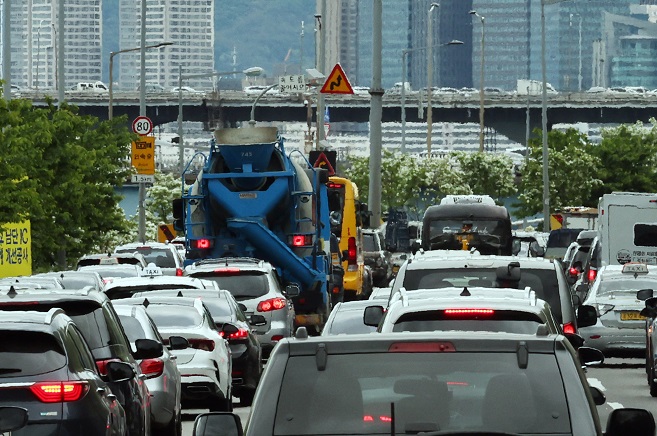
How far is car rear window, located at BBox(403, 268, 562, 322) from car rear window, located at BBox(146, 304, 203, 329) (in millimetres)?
4209

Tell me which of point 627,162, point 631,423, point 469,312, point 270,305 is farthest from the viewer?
point 627,162

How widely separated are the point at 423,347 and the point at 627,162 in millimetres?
90662

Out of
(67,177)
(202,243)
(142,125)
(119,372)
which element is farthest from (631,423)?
(142,125)

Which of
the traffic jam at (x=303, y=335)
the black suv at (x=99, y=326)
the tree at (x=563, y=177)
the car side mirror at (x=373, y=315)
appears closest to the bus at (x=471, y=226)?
the traffic jam at (x=303, y=335)

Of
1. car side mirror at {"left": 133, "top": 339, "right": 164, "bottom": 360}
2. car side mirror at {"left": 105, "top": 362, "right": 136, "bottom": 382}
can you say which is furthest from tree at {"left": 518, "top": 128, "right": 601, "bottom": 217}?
car side mirror at {"left": 105, "top": 362, "right": 136, "bottom": 382}

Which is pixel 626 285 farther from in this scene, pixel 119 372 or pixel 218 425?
pixel 218 425

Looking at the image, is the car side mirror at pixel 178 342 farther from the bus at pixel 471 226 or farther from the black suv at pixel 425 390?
the bus at pixel 471 226

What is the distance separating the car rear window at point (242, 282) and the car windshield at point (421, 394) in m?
19.9

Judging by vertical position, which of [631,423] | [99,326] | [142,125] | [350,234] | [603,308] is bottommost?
[603,308]

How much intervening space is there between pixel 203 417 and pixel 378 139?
40437 millimetres

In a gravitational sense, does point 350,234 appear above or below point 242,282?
above

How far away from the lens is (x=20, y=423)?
9492 millimetres

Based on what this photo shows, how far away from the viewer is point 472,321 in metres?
11.6

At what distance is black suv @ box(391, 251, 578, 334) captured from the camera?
618 inches
